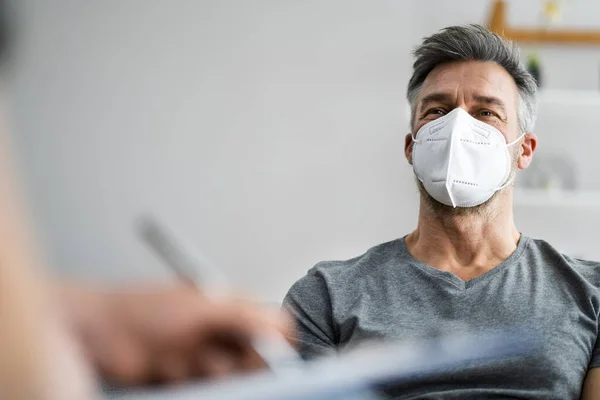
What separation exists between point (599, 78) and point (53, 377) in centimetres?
312

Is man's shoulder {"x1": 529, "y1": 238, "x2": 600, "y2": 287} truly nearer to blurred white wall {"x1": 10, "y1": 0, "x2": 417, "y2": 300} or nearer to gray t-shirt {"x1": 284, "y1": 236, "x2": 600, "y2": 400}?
gray t-shirt {"x1": 284, "y1": 236, "x2": 600, "y2": 400}

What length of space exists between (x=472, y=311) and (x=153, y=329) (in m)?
1.10

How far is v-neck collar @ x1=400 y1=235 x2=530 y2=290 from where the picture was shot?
54.8 inches

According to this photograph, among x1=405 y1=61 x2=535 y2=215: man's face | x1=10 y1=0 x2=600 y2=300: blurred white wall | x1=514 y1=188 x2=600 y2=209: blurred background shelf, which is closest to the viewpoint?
x1=405 y1=61 x2=535 y2=215: man's face

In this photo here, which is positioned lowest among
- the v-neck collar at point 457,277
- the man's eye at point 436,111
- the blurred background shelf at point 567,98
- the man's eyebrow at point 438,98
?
the v-neck collar at point 457,277

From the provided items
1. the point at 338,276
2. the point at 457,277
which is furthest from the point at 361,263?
the point at 457,277

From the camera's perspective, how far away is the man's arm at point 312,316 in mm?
1365

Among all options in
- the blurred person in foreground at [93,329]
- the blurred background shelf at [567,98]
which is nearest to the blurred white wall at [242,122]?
the blurred background shelf at [567,98]

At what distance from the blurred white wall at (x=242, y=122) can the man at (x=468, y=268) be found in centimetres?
143

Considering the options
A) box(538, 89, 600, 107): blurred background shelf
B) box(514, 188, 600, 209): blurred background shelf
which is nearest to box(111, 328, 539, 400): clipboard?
box(514, 188, 600, 209): blurred background shelf

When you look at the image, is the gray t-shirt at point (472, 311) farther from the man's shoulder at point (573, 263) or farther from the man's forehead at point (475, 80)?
the man's forehead at point (475, 80)

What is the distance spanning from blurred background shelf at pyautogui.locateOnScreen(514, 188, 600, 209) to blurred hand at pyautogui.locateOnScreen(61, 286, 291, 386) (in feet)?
8.68

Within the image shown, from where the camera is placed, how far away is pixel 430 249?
154 cm

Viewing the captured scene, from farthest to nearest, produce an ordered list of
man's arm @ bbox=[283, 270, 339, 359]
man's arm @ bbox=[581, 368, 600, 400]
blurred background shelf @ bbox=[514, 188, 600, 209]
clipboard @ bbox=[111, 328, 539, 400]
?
blurred background shelf @ bbox=[514, 188, 600, 209] → man's arm @ bbox=[283, 270, 339, 359] → man's arm @ bbox=[581, 368, 600, 400] → clipboard @ bbox=[111, 328, 539, 400]
